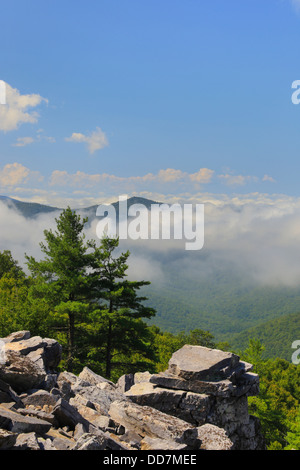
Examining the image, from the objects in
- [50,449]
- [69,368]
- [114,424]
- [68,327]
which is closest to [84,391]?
[114,424]

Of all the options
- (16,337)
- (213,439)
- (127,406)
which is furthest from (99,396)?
(16,337)

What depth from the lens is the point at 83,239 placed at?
1321 inches

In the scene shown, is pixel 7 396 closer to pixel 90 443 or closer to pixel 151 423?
pixel 90 443

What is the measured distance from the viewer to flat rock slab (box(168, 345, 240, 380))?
18359mm

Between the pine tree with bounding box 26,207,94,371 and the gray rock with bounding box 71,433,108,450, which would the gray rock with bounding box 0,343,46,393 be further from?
the pine tree with bounding box 26,207,94,371

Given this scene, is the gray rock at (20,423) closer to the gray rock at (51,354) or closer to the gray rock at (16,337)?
the gray rock at (51,354)

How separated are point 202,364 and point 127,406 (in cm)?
517

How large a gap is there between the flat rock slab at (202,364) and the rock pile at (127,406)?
0.17 ft

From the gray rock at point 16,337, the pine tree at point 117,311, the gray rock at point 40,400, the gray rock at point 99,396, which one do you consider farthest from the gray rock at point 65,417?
the pine tree at point 117,311

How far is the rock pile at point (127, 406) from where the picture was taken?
11797 mm

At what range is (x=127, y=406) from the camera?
1576cm

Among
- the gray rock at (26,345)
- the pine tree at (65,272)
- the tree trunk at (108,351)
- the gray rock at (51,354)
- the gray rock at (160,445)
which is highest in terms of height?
the pine tree at (65,272)

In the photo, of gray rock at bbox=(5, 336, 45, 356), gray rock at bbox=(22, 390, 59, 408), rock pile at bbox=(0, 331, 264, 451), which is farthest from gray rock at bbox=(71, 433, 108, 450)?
gray rock at bbox=(5, 336, 45, 356)
